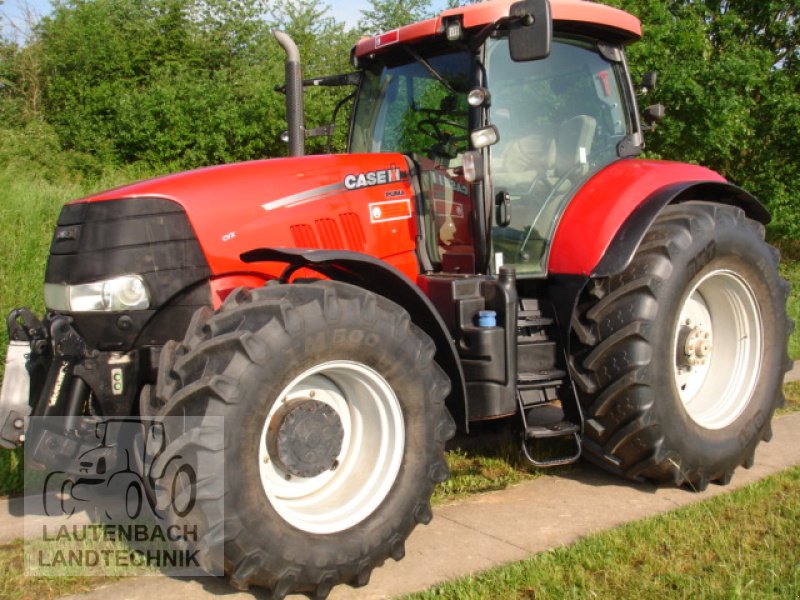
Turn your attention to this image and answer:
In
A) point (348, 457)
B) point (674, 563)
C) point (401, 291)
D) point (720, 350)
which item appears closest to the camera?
Answer: point (674, 563)

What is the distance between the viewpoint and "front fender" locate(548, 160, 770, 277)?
423 centimetres

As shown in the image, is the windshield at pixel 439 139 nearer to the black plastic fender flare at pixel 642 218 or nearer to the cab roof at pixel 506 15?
the cab roof at pixel 506 15

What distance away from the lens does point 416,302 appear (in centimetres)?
381

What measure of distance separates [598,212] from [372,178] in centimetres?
117

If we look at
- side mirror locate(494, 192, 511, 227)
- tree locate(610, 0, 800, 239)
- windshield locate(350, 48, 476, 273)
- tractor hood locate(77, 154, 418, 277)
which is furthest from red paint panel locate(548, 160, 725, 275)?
tree locate(610, 0, 800, 239)

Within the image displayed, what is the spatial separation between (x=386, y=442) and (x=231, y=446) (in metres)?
0.78

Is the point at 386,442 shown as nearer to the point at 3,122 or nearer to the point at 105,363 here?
the point at 105,363

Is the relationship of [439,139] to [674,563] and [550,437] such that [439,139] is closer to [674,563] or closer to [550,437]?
[550,437]

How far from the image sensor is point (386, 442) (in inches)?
141

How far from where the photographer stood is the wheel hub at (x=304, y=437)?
3.33 meters

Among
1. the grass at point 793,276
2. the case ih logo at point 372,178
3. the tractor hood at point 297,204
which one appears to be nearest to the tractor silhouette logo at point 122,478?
the tractor hood at point 297,204

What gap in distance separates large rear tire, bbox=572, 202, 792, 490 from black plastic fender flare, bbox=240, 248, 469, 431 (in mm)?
766

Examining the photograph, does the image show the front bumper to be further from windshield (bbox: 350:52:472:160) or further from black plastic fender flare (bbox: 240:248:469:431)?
windshield (bbox: 350:52:472:160)

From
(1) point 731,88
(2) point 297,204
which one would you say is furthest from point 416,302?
(1) point 731,88
